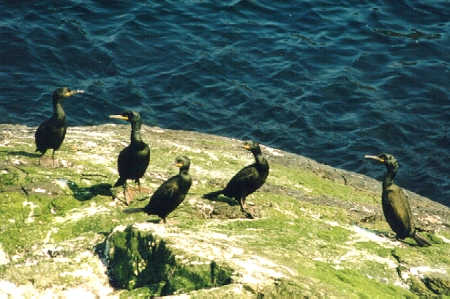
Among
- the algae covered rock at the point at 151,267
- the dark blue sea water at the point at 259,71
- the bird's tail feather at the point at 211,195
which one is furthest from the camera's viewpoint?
the dark blue sea water at the point at 259,71

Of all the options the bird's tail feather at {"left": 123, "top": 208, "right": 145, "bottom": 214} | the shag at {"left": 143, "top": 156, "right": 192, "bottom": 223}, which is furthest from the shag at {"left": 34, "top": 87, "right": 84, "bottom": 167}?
the shag at {"left": 143, "top": 156, "right": 192, "bottom": 223}

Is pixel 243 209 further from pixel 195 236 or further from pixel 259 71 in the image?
→ pixel 259 71

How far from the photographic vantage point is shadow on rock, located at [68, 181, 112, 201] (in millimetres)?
10508

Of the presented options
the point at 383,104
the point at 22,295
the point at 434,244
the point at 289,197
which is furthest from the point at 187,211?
the point at 383,104

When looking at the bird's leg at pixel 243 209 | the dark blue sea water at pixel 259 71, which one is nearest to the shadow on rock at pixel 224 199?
the bird's leg at pixel 243 209

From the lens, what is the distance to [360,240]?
33.2 feet

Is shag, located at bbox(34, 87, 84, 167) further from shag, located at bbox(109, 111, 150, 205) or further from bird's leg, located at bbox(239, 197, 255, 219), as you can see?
bird's leg, located at bbox(239, 197, 255, 219)

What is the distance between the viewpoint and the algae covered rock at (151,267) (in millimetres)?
7164

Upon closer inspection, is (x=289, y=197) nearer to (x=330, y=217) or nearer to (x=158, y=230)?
(x=330, y=217)

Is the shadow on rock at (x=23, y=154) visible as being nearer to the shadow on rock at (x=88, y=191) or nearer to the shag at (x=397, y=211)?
the shadow on rock at (x=88, y=191)

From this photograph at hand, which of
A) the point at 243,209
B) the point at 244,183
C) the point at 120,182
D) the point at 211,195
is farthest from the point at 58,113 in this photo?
the point at 243,209

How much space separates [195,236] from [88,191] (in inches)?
124

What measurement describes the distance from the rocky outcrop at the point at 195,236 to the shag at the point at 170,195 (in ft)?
0.71

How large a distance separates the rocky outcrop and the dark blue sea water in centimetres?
672
